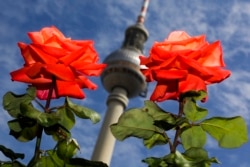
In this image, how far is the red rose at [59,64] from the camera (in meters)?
2.29

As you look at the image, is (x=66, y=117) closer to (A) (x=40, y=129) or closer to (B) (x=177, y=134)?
(A) (x=40, y=129)

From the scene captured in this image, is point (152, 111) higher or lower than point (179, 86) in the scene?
lower

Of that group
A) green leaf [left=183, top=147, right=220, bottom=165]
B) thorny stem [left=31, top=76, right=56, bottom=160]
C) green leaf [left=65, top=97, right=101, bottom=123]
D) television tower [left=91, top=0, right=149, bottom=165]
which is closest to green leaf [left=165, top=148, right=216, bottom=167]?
green leaf [left=183, top=147, right=220, bottom=165]

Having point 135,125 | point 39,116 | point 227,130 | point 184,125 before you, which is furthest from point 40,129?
point 227,130

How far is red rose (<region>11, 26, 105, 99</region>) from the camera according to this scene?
7.52ft

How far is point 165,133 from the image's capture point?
2182 mm

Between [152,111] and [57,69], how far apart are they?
1.63 feet

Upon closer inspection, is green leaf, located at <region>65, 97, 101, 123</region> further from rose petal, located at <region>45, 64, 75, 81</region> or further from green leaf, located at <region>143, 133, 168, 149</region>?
green leaf, located at <region>143, 133, 168, 149</region>

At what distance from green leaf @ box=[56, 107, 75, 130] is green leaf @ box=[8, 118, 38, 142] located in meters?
0.15

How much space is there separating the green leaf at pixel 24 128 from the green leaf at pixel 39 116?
0.23 feet

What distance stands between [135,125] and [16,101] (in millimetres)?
605

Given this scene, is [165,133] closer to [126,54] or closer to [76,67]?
[76,67]

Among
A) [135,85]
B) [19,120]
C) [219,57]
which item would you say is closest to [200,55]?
[219,57]

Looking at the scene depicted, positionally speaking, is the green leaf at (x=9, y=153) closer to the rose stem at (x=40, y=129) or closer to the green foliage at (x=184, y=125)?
the rose stem at (x=40, y=129)
